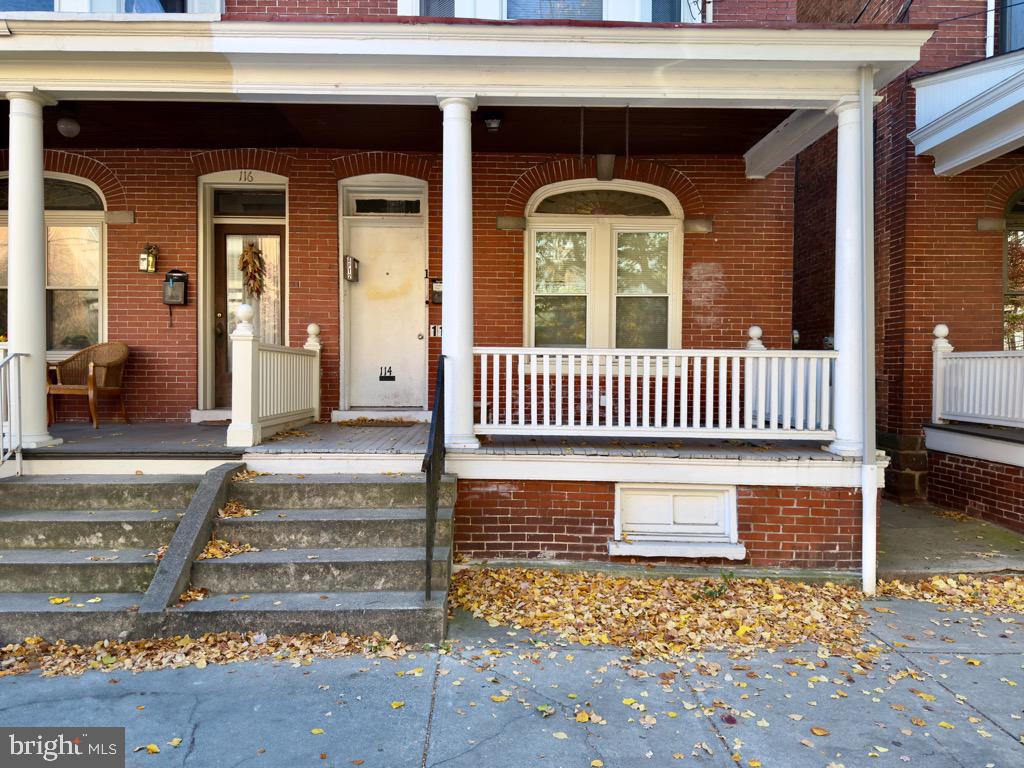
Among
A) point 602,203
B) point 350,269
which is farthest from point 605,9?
point 350,269

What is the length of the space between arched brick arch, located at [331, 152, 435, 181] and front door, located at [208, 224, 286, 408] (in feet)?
3.42

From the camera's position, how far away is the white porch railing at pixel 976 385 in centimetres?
635

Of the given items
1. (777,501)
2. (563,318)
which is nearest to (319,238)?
(563,318)

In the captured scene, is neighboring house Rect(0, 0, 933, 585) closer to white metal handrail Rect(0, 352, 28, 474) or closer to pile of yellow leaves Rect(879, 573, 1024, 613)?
white metal handrail Rect(0, 352, 28, 474)

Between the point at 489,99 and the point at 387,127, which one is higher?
the point at 387,127

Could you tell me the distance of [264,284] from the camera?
7699 mm

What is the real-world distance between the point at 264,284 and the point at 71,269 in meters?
2.13

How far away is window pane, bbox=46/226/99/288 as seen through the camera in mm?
7484

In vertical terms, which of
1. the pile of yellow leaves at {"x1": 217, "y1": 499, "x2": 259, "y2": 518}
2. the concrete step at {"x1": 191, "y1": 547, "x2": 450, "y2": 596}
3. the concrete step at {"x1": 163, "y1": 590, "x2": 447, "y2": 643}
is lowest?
the concrete step at {"x1": 163, "y1": 590, "x2": 447, "y2": 643}

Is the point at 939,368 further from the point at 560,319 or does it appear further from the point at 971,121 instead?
the point at 560,319

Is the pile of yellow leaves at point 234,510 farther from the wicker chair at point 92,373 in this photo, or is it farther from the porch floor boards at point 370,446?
the wicker chair at point 92,373

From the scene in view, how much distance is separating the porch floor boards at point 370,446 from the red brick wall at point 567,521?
0.95 feet

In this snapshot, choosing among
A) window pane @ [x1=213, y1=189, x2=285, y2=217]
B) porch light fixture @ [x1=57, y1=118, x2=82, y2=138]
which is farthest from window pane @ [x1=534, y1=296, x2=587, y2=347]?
porch light fixture @ [x1=57, y1=118, x2=82, y2=138]

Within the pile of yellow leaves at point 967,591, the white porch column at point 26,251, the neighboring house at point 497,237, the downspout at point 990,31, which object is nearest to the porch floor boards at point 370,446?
the neighboring house at point 497,237
